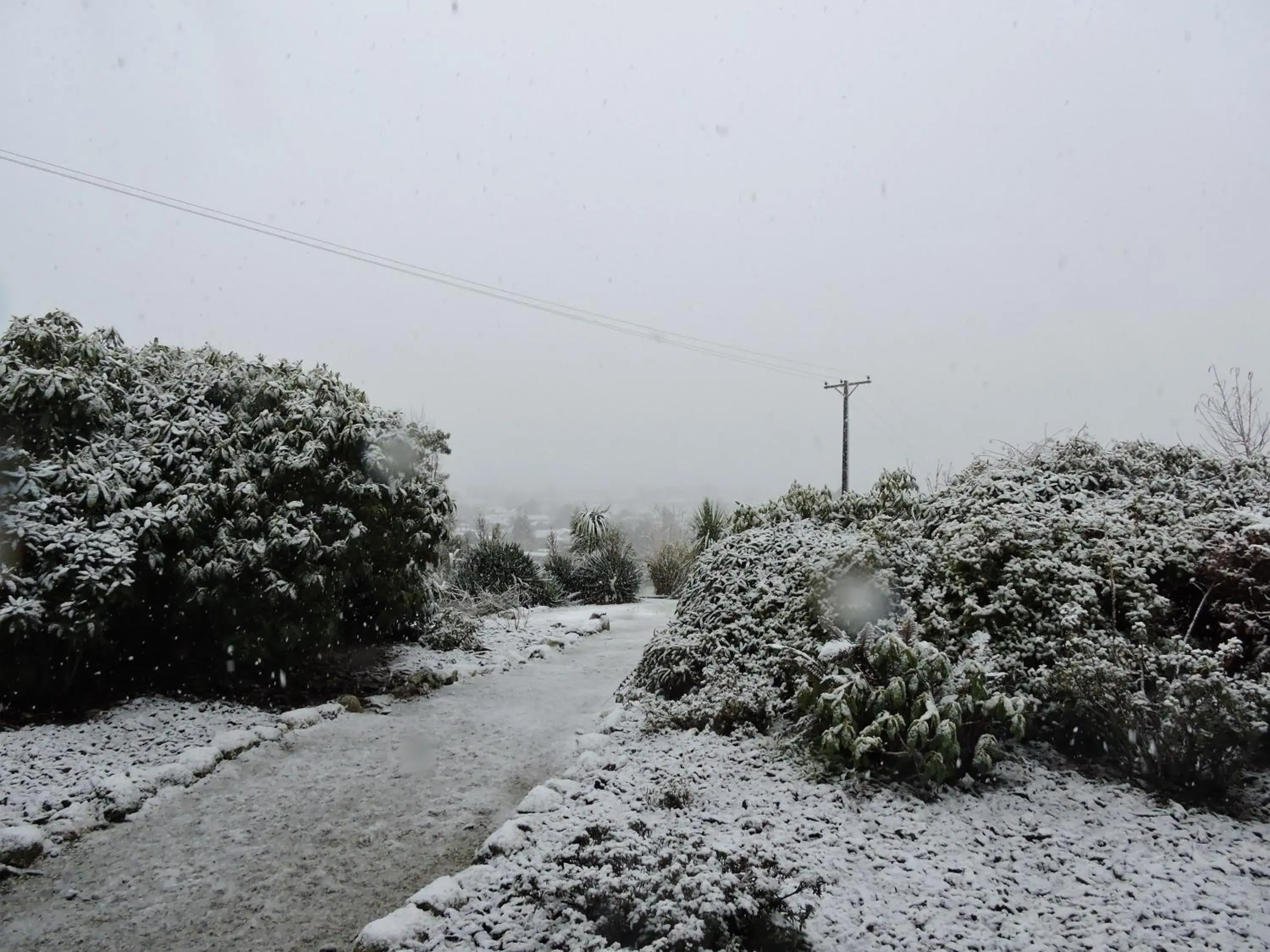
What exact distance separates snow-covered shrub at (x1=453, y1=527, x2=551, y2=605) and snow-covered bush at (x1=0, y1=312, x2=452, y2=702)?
578cm

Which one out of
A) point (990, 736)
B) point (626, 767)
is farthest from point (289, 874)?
point (990, 736)

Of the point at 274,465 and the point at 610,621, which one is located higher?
the point at 274,465

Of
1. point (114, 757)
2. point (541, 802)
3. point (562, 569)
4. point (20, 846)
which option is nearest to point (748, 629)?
point (541, 802)

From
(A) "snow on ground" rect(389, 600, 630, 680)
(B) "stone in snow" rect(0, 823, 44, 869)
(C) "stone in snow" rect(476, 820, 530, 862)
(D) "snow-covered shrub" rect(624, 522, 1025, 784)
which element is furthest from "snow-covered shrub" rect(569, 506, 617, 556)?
(B) "stone in snow" rect(0, 823, 44, 869)

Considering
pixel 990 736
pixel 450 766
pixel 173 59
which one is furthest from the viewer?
pixel 173 59

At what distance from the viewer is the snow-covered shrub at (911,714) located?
3.52m

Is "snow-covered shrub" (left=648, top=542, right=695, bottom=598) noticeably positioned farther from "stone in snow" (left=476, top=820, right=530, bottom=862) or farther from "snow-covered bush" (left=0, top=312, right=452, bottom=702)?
"stone in snow" (left=476, top=820, right=530, bottom=862)

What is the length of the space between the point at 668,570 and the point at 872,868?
42.8ft

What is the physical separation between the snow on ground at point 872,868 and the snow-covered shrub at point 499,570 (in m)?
8.83

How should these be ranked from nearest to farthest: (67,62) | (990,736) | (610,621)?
(990,736) < (67,62) < (610,621)

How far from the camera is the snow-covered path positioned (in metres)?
2.64

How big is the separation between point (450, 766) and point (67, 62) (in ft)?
31.6

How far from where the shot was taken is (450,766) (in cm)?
451

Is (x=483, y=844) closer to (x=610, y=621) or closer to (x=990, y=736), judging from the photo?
(x=990, y=736)
